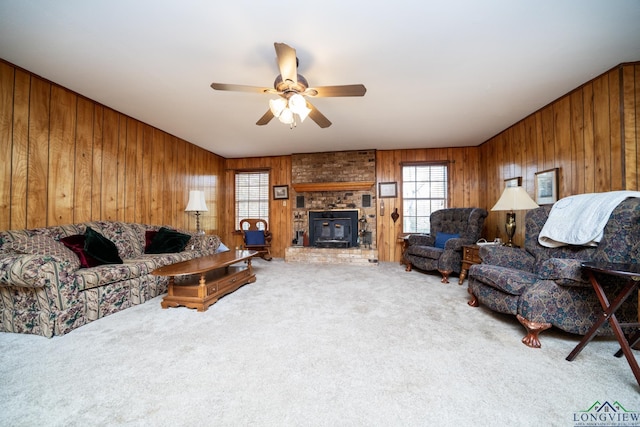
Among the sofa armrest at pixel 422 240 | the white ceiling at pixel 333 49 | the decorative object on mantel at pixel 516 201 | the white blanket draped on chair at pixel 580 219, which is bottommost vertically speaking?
the sofa armrest at pixel 422 240

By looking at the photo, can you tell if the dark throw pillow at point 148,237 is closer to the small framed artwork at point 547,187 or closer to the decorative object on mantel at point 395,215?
the decorative object on mantel at point 395,215

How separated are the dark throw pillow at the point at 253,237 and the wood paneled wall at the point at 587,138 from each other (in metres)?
4.52

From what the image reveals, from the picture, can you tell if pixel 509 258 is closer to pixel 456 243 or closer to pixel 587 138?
pixel 456 243

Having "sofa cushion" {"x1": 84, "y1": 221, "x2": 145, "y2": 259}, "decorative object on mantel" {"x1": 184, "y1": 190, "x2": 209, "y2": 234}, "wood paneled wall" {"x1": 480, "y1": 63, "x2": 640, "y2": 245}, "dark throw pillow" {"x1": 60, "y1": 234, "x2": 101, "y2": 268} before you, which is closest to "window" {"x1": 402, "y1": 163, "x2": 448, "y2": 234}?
"wood paneled wall" {"x1": 480, "y1": 63, "x2": 640, "y2": 245}

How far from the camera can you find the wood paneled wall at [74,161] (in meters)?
2.44

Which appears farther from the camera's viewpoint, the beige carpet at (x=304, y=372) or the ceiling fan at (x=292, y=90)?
the ceiling fan at (x=292, y=90)

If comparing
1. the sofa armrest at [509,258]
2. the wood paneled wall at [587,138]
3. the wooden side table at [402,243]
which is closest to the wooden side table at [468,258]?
the sofa armrest at [509,258]

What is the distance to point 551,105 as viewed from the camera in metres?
3.15

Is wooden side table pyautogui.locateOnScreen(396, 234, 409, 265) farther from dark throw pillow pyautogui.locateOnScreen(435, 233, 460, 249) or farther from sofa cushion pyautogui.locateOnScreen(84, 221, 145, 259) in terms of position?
sofa cushion pyautogui.locateOnScreen(84, 221, 145, 259)

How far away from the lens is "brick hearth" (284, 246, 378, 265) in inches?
194

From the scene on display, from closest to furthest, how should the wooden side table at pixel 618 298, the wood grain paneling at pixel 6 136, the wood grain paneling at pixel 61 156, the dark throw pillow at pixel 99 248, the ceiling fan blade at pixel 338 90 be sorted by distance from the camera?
the wooden side table at pixel 618 298 → the ceiling fan blade at pixel 338 90 → the wood grain paneling at pixel 6 136 → the dark throw pillow at pixel 99 248 → the wood grain paneling at pixel 61 156

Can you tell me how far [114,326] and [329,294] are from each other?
2.06m

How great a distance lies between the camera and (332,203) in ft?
18.2

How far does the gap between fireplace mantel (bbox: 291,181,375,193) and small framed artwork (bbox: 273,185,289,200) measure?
299 millimetres
